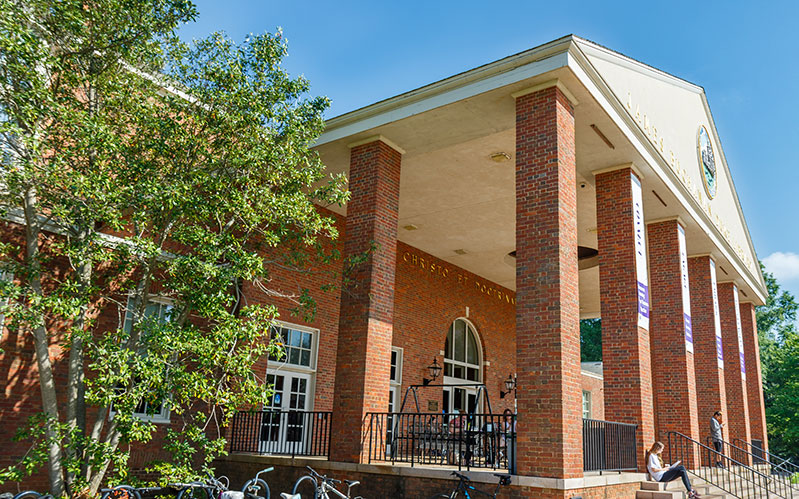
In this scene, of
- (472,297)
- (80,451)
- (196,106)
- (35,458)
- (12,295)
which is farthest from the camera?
(472,297)

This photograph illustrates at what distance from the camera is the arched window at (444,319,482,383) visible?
68.2 ft

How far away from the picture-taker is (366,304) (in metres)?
10.8

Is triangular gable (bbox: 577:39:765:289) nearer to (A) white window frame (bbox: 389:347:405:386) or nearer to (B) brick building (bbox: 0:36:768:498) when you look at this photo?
(B) brick building (bbox: 0:36:768:498)

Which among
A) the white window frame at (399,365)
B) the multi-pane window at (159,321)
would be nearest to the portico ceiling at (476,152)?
the white window frame at (399,365)

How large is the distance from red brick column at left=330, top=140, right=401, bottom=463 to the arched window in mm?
9896

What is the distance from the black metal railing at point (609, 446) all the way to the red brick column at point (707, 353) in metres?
6.56

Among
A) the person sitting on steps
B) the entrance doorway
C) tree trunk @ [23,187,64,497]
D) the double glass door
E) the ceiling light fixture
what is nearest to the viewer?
tree trunk @ [23,187,64,497]

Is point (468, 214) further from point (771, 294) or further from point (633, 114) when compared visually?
point (771, 294)

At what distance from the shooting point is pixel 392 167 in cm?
1199

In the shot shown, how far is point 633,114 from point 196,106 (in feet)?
26.6

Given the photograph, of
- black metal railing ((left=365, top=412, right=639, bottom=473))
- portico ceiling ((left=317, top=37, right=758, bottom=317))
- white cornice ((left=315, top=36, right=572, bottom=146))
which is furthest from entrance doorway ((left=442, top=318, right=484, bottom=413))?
white cornice ((left=315, top=36, right=572, bottom=146))

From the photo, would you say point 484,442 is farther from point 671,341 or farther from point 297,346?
point 671,341

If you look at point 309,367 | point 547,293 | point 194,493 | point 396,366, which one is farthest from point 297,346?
point 547,293

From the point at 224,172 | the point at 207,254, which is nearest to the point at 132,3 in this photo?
the point at 224,172
